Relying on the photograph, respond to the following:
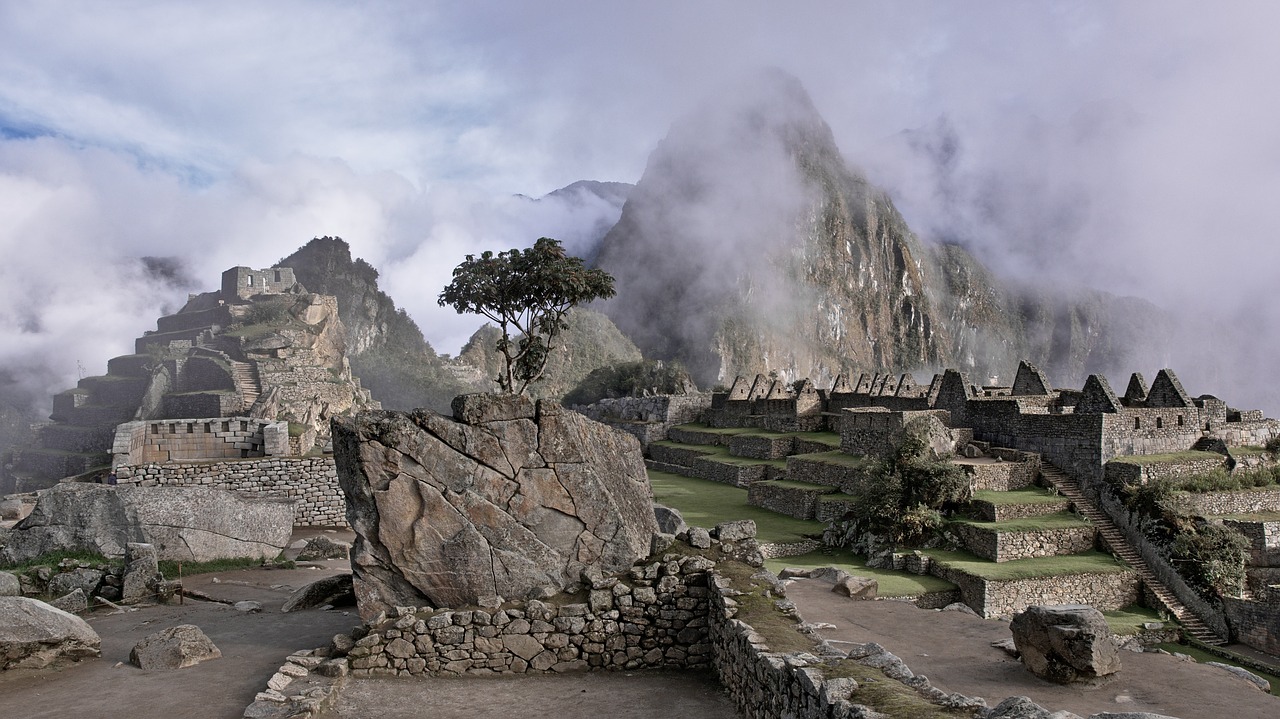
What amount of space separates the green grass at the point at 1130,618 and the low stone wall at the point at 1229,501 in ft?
10.9

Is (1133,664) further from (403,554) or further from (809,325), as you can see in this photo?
(809,325)

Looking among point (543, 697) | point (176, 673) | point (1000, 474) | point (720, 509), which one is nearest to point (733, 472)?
point (720, 509)

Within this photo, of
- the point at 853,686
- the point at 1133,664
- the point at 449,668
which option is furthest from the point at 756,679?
the point at 1133,664

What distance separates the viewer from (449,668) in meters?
9.45

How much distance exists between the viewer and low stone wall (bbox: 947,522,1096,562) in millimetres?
20156

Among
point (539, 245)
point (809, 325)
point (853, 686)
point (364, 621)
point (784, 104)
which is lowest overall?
point (364, 621)

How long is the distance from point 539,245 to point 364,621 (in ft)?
38.8

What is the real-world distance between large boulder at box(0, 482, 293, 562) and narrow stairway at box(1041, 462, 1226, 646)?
812 inches

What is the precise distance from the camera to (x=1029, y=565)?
1964 centimetres

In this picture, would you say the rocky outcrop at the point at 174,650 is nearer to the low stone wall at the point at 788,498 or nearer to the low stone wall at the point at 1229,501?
the low stone wall at the point at 788,498

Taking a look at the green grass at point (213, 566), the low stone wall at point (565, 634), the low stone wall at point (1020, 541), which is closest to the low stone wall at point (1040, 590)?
the low stone wall at point (1020, 541)

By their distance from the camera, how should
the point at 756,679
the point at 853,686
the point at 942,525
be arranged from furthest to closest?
the point at 942,525 < the point at 756,679 < the point at 853,686

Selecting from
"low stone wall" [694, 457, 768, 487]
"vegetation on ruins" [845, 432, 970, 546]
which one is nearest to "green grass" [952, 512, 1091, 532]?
"vegetation on ruins" [845, 432, 970, 546]

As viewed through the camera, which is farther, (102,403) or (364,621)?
(102,403)
